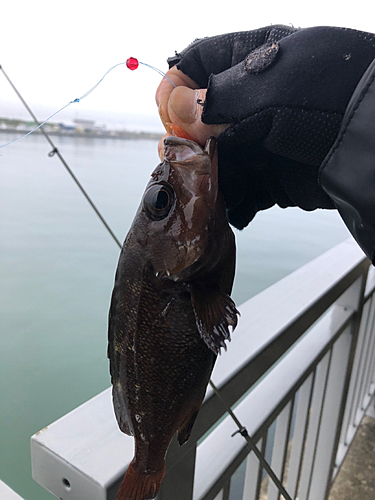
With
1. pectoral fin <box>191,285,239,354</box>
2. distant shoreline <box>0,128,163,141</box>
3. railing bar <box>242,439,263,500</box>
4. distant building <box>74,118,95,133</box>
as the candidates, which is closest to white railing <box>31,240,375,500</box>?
railing bar <box>242,439,263,500</box>

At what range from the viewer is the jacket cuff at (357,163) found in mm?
413

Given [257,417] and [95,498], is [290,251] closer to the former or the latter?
[257,417]

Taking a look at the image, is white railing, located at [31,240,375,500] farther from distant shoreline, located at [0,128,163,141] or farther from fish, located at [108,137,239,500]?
distant shoreline, located at [0,128,163,141]

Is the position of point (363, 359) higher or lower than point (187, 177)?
lower

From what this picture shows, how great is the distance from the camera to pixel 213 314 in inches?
16.9

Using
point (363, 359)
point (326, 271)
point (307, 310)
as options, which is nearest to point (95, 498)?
point (307, 310)

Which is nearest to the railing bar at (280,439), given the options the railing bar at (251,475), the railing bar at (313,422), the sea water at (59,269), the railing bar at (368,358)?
the railing bar at (251,475)

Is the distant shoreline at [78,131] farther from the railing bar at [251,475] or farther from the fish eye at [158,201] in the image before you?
the railing bar at [251,475]

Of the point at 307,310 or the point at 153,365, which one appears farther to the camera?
the point at 307,310

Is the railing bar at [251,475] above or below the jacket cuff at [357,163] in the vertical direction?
below

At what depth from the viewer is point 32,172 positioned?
144cm

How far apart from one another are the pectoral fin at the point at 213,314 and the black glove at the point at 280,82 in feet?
0.62

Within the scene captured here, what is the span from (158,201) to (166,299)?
116 millimetres

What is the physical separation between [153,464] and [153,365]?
4.5 inches
